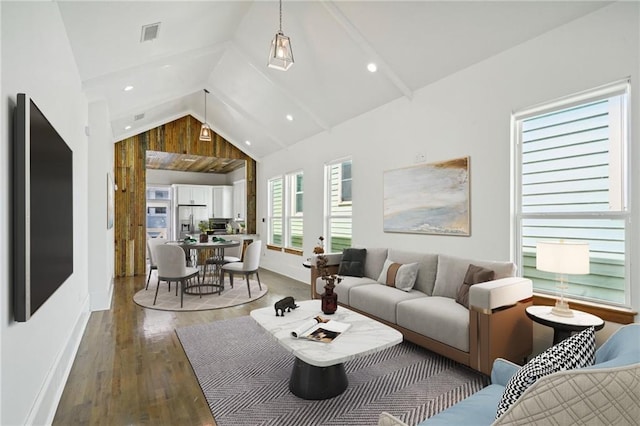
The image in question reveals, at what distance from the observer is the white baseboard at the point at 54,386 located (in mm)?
1837

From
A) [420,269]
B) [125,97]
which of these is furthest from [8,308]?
[125,97]

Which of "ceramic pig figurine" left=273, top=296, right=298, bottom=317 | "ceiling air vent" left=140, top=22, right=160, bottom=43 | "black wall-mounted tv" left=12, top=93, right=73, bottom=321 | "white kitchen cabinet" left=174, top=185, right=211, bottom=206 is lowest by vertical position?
"ceramic pig figurine" left=273, top=296, right=298, bottom=317

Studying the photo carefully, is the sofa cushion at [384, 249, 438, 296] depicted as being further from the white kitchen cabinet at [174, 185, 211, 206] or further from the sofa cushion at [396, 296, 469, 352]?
the white kitchen cabinet at [174, 185, 211, 206]

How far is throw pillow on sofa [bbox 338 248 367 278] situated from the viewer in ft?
14.5

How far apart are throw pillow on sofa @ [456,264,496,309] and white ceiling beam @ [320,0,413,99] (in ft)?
7.54

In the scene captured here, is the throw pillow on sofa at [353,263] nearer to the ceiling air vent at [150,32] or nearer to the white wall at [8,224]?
the white wall at [8,224]

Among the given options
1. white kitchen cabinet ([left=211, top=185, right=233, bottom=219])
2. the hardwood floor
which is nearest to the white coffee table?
the hardwood floor

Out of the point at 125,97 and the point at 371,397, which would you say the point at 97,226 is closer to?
the point at 125,97

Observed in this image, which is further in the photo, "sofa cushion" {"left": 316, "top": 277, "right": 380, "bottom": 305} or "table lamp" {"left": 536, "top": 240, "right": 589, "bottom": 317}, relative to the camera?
"sofa cushion" {"left": 316, "top": 277, "right": 380, "bottom": 305}

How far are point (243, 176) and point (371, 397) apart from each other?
7866 mm

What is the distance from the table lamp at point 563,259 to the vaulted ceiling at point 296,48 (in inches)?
→ 72.5

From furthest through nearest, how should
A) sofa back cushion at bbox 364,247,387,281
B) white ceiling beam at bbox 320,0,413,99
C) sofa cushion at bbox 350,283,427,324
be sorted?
sofa back cushion at bbox 364,247,387,281
white ceiling beam at bbox 320,0,413,99
sofa cushion at bbox 350,283,427,324

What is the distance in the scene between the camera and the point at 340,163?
5.65 meters

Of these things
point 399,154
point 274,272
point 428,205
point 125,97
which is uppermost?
point 125,97
